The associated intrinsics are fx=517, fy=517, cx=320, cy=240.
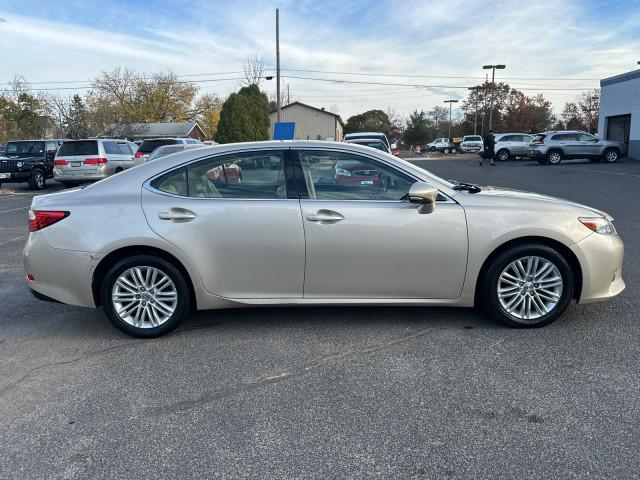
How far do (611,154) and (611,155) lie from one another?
59 mm

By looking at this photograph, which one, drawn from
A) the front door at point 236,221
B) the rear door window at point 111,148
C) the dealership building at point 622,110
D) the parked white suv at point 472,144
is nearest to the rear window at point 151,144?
the rear door window at point 111,148

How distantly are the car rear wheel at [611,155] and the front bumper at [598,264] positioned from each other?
2631cm

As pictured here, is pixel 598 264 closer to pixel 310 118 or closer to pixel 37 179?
pixel 37 179

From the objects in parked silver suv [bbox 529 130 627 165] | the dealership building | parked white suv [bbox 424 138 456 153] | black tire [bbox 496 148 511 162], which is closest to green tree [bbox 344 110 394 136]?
parked white suv [bbox 424 138 456 153]

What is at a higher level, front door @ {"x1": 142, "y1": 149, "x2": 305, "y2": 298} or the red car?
the red car

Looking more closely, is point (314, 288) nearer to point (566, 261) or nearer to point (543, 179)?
point (566, 261)

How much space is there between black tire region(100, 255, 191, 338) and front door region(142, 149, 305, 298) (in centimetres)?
20

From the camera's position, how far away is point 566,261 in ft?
14.0

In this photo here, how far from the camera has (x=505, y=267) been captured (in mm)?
4230

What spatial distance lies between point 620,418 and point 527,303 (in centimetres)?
144

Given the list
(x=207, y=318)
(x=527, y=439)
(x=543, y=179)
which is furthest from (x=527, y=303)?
(x=543, y=179)

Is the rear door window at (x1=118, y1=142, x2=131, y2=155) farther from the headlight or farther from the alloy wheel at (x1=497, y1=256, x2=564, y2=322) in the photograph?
the headlight

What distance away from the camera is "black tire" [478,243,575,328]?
422cm

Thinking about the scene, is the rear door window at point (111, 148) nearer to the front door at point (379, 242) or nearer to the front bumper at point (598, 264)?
the front door at point (379, 242)
